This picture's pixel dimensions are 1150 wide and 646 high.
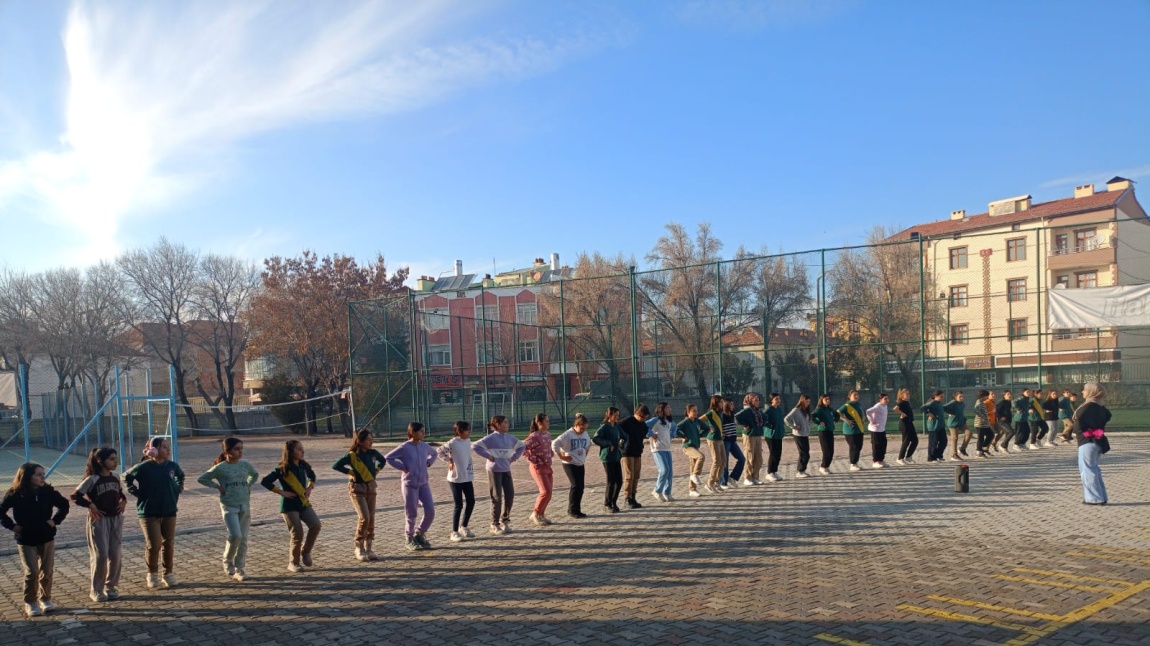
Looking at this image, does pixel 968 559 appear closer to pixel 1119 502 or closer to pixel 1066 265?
pixel 1119 502

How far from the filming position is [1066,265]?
40.6m

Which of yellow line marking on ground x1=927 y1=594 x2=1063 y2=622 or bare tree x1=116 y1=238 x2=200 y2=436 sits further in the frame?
bare tree x1=116 y1=238 x2=200 y2=436

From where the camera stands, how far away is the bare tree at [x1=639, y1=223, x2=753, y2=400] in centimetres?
2930

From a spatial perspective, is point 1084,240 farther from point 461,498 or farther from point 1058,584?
point 461,498

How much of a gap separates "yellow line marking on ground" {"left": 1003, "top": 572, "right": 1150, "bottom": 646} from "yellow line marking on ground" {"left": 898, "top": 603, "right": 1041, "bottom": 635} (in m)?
0.10

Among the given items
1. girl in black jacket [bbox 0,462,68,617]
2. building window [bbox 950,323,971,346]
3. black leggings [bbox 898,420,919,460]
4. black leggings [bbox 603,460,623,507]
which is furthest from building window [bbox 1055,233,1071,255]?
girl in black jacket [bbox 0,462,68,617]

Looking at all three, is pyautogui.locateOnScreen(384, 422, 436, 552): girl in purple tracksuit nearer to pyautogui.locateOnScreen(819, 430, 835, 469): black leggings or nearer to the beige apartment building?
pyautogui.locateOnScreen(819, 430, 835, 469): black leggings

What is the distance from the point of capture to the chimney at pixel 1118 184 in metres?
48.2

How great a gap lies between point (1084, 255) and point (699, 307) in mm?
20125

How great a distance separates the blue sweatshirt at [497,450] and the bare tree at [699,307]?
16.6m

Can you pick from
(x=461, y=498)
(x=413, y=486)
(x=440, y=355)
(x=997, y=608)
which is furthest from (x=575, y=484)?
(x=440, y=355)

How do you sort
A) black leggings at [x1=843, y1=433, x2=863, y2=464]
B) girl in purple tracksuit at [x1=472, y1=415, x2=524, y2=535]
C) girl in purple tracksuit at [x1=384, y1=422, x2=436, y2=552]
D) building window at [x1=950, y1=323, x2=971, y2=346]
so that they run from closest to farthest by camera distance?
girl in purple tracksuit at [x1=384, y1=422, x2=436, y2=552] → girl in purple tracksuit at [x1=472, y1=415, x2=524, y2=535] → black leggings at [x1=843, y1=433, x2=863, y2=464] → building window at [x1=950, y1=323, x2=971, y2=346]

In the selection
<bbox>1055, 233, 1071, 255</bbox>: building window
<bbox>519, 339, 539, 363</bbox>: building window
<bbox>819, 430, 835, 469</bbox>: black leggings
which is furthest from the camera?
<bbox>1055, 233, 1071, 255</bbox>: building window

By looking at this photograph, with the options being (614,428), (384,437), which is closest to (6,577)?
(614,428)
